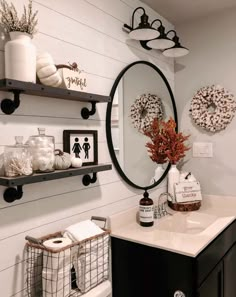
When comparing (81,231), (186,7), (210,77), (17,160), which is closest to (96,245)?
(81,231)

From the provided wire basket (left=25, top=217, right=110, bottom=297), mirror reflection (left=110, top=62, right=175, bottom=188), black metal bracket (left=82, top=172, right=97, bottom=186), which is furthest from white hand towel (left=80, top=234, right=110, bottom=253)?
mirror reflection (left=110, top=62, right=175, bottom=188)

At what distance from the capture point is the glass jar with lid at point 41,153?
3.88ft

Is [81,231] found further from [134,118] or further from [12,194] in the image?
[134,118]

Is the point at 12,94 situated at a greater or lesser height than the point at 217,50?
lesser

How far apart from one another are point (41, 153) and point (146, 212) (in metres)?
0.88

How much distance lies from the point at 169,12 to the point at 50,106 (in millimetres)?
1450

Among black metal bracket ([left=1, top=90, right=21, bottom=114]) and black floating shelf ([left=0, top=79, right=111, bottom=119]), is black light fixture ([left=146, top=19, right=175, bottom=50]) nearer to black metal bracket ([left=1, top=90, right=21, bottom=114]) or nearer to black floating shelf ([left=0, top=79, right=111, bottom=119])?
black floating shelf ([left=0, top=79, right=111, bottom=119])

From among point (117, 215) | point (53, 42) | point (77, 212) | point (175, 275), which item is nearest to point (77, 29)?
point (53, 42)

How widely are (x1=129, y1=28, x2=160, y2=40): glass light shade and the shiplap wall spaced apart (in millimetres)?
92

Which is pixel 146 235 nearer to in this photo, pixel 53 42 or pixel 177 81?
pixel 53 42

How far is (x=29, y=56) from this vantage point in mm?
1120

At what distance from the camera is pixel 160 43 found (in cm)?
201

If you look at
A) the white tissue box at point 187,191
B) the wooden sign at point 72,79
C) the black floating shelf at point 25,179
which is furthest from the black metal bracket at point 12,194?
the white tissue box at point 187,191

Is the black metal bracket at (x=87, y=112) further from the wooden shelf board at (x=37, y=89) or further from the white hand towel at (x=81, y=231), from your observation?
the white hand towel at (x=81, y=231)
